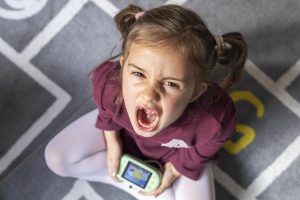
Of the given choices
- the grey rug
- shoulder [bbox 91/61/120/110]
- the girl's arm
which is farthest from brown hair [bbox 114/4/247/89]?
the grey rug

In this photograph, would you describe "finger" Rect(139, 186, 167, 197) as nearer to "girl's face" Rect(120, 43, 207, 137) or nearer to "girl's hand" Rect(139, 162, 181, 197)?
"girl's hand" Rect(139, 162, 181, 197)

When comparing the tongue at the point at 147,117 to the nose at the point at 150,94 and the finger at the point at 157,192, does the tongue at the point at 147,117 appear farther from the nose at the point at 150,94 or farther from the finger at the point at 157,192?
the finger at the point at 157,192

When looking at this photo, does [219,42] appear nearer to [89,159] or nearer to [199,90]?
[199,90]

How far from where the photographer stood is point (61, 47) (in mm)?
991

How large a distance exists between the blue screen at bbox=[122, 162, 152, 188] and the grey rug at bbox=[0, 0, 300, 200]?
0.11 meters

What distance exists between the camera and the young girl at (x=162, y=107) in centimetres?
55

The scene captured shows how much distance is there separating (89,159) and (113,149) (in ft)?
0.21

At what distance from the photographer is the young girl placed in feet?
1.79

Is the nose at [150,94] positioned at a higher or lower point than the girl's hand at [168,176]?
higher

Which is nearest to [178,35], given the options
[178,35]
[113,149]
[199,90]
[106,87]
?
[178,35]

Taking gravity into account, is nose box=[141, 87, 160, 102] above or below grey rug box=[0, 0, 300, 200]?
above

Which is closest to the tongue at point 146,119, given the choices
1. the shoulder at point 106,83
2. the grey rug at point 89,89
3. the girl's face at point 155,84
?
the girl's face at point 155,84

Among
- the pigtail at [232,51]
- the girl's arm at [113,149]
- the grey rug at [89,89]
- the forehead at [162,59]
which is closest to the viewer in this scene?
the forehead at [162,59]

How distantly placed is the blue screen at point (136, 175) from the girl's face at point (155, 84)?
236 millimetres
